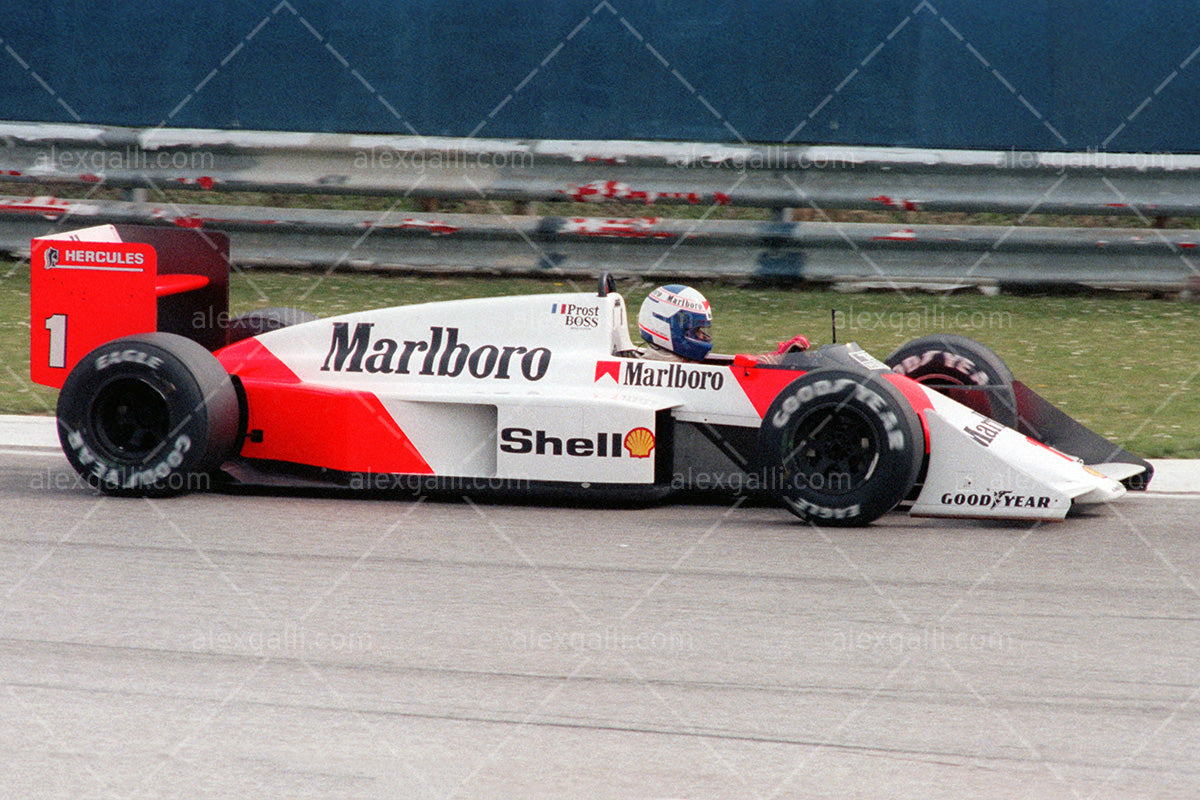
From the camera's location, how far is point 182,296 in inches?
293

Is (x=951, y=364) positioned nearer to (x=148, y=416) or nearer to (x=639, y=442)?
(x=639, y=442)

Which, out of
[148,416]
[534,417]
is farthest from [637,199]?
[148,416]

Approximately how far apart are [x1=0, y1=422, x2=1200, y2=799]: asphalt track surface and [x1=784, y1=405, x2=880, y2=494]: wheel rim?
0.22m

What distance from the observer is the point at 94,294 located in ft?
23.6

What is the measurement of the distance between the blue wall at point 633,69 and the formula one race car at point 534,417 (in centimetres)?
534

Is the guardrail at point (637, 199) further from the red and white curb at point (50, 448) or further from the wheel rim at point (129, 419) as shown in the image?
the wheel rim at point (129, 419)

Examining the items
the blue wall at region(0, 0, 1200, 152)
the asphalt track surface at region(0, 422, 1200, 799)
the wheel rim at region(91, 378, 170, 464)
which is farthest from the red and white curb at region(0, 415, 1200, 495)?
the blue wall at region(0, 0, 1200, 152)

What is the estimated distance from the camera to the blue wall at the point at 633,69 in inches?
467

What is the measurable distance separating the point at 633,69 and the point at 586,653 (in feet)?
26.9

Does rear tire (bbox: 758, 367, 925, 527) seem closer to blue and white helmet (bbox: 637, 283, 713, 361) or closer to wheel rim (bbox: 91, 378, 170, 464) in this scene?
blue and white helmet (bbox: 637, 283, 713, 361)

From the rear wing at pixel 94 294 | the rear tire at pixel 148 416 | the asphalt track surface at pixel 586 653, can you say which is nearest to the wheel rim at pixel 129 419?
the rear tire at pixel 148 416

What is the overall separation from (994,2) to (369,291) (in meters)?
5.22

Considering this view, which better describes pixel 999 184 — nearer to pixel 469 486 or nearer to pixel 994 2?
pixel 994 2

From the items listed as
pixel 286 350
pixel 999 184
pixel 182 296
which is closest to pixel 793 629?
pixel 286 350
